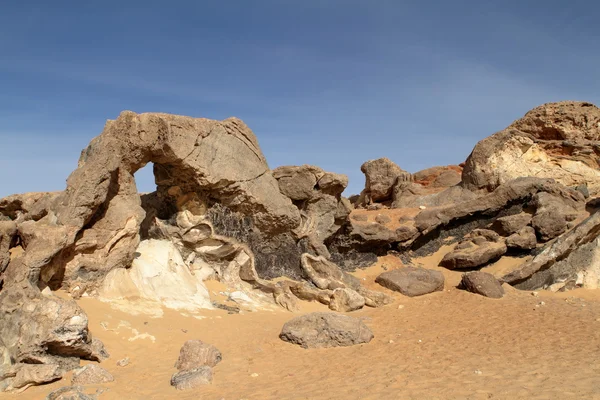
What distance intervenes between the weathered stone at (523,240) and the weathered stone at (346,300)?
4459 millimetres

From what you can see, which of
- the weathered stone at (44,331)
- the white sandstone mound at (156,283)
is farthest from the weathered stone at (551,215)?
the weathered stone at (44,331)

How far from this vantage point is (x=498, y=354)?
6.32 metres

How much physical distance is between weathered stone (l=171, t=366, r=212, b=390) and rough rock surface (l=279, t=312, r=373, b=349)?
181 cm

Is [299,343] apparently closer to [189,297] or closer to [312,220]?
[189,297]

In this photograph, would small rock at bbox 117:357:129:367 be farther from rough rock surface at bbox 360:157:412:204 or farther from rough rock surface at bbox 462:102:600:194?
rough rock surface at bbox 360:157:412:204

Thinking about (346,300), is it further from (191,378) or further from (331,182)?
(191,378)

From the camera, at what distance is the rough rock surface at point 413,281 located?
35.6 feet

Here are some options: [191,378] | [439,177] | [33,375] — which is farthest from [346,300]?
[439,177]

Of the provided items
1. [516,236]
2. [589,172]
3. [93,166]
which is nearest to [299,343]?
[93,166]

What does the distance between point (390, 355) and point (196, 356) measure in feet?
8.37

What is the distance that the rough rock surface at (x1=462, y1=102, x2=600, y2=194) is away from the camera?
15.1 m

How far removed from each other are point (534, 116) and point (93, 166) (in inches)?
537

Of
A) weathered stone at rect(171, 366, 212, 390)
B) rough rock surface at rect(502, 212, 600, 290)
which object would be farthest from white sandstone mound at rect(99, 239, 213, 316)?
rough rock surface at rect(502, 212, 600, 290)

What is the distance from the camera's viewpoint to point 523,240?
11844 mm
